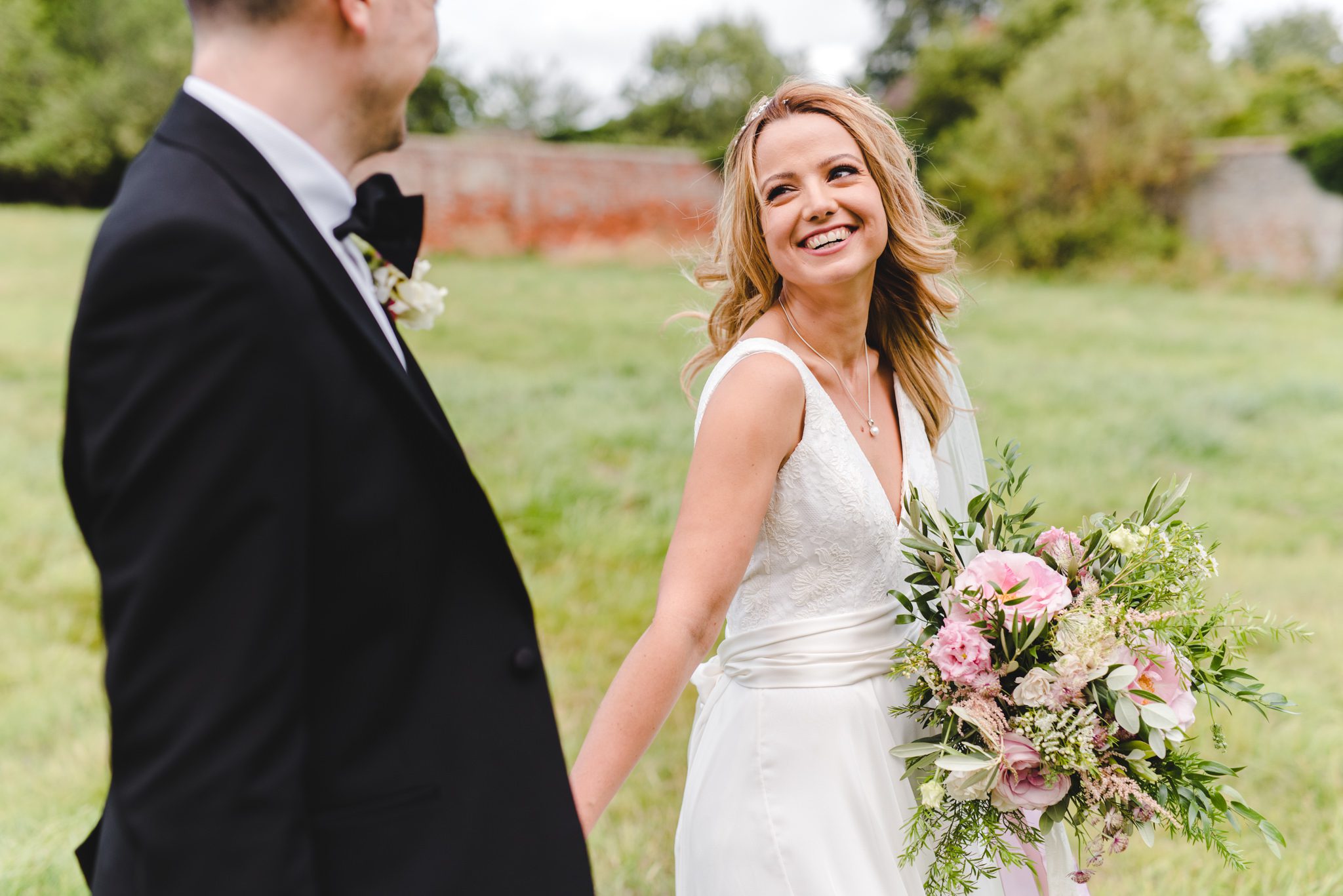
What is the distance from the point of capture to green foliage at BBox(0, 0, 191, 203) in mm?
31859

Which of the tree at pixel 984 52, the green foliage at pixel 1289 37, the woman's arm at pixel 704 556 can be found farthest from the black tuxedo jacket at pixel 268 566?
the green foliage at pixel 1289 37

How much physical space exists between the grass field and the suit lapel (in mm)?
2131

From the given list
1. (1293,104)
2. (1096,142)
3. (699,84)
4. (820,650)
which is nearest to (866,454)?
(820,650)

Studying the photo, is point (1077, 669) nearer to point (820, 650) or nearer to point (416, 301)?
point (820, 650)

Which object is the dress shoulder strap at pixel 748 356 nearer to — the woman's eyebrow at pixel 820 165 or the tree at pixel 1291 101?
the woman's eyebrow at pixel 820 165

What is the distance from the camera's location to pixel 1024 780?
188 cm

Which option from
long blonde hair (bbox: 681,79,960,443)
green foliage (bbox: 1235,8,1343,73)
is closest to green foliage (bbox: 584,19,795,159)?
green foliage (bbox: 1235,8,1343,73)

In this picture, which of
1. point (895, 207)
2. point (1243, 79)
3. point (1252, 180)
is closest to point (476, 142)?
point (1252, 180)

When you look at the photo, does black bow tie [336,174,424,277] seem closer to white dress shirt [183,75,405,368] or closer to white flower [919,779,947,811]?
white dress shirt [183,75,405,368]

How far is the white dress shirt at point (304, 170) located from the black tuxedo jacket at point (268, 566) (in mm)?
22

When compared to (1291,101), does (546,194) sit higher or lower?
lower

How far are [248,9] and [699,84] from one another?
171 ft

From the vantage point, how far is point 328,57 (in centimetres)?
116

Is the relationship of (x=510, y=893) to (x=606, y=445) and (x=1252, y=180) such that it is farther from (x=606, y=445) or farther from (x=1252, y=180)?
(x=1252, y=180)
